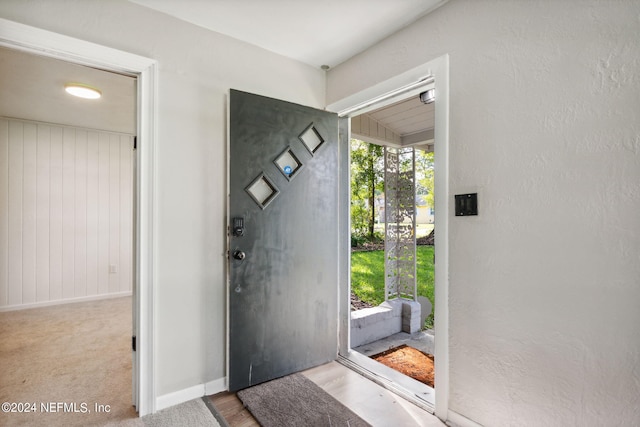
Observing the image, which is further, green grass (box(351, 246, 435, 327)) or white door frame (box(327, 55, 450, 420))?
green grass (box(351, 246, 435, 327))

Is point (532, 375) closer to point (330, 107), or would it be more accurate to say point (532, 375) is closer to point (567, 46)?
point (567, 46)

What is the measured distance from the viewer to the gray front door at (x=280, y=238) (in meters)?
2.12

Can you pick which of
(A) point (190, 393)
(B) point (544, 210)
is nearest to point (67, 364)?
(A) point (190, 393)

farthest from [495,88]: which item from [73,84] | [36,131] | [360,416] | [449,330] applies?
[36,131]

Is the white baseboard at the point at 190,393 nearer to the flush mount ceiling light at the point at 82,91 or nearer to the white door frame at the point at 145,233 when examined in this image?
the white door frame at the point at 145,233

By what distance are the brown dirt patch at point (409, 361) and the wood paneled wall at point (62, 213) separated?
3.81m

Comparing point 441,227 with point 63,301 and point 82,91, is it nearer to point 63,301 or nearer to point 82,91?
point 82,91

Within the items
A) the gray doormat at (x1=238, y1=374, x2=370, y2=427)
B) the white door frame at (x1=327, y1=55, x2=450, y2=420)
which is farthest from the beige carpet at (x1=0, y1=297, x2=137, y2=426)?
the white door frame at (x1=327, y1=55, x2=450, y2=420)

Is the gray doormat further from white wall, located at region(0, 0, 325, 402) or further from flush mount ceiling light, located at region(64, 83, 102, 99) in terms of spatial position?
flush mount ceiling light, located at region(64, 83, 102, 99)

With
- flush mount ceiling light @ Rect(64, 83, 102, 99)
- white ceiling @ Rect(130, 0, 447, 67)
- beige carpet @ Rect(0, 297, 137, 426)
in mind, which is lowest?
beige carpet @ Rect(0, 297, 137, 426)

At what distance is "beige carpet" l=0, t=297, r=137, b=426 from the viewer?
6.29ft

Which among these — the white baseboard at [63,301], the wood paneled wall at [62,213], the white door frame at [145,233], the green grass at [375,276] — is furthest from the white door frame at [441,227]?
the white baseboard at [63,301]

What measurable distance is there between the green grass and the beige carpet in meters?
3.47

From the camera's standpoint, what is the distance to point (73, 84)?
286 cm
